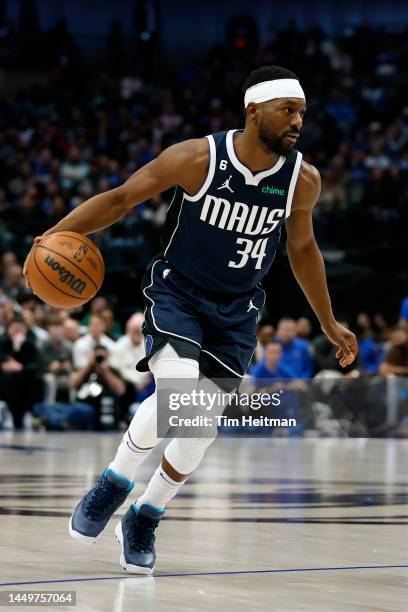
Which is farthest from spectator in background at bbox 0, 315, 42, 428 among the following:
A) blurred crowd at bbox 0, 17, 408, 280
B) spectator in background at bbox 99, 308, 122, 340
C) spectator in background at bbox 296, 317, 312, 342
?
spectator in background at bbox 296, 317, 312, 342

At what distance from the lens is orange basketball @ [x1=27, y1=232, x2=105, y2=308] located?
5336 mm

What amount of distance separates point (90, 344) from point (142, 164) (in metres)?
7.41

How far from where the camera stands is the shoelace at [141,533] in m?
5.26

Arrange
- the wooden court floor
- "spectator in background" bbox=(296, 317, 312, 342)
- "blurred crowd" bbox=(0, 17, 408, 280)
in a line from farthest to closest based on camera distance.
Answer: "blurred crowd" bbox=(0, 17, 408, 280), "spectator in background" bbox=(296, 317, 312, 342), the wooden court floor

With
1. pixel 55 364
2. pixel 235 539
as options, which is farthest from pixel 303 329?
pixel 235 539

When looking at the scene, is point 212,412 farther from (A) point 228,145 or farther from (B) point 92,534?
(A) point 228,145

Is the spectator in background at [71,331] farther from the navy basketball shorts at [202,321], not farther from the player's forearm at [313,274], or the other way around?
the navy basketball shorts at [202,321]

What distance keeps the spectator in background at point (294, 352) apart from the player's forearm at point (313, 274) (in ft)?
30.4

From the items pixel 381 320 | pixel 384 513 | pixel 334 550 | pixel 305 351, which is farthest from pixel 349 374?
pixel 334 550

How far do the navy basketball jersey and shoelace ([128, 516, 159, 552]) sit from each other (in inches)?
39.8

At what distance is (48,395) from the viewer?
14844mm

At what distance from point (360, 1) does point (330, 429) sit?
16036 mm

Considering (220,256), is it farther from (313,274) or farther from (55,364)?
(55,364)

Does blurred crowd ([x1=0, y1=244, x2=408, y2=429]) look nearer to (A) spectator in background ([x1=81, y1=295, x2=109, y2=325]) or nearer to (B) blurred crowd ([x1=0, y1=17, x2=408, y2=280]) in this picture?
(A) spectator in background ([x1=81, y1=295, x2=109, y2=325])
